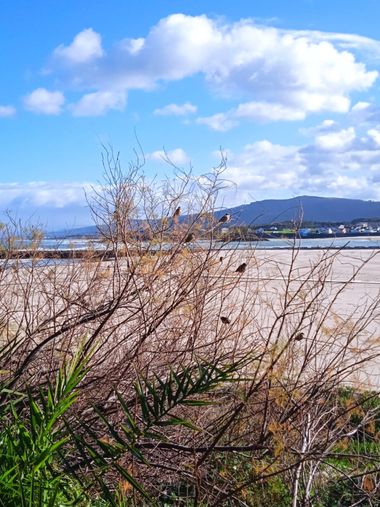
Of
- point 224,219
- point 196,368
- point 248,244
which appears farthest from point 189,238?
point 196,368

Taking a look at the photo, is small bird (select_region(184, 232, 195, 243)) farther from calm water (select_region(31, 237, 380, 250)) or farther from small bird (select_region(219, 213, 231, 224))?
small bird (select_region(219, 213, 231, 224))

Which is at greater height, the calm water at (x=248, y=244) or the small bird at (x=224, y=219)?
the small bird at (x=224, y=219)

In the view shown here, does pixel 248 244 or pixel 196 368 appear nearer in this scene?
pixel 196 368

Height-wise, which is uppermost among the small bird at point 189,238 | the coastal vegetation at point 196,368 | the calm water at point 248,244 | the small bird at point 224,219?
the small bird at point 224,219

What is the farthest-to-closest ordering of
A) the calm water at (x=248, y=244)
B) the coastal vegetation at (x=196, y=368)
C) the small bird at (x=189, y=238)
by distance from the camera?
the calm water at (x=248, y=244) < the small bird at (x=189, y=238) < the coastal vegetation at (x=196, y=368)

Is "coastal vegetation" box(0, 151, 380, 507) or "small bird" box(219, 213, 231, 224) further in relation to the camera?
"small bird" box(219, 213, 231, 224)

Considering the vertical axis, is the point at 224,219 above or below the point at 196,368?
above

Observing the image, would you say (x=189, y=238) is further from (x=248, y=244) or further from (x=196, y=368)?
(x=196, y=368)

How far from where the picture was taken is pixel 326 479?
403cm

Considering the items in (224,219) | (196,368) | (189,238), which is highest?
(224,219)

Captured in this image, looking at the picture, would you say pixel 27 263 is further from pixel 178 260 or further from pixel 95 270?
pixel 178 260

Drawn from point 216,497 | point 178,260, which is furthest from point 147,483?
point 178,260

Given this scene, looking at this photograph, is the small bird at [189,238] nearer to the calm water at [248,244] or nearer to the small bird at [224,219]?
the calm water at [248,244]

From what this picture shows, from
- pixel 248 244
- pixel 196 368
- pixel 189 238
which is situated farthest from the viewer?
pixel 248 244
